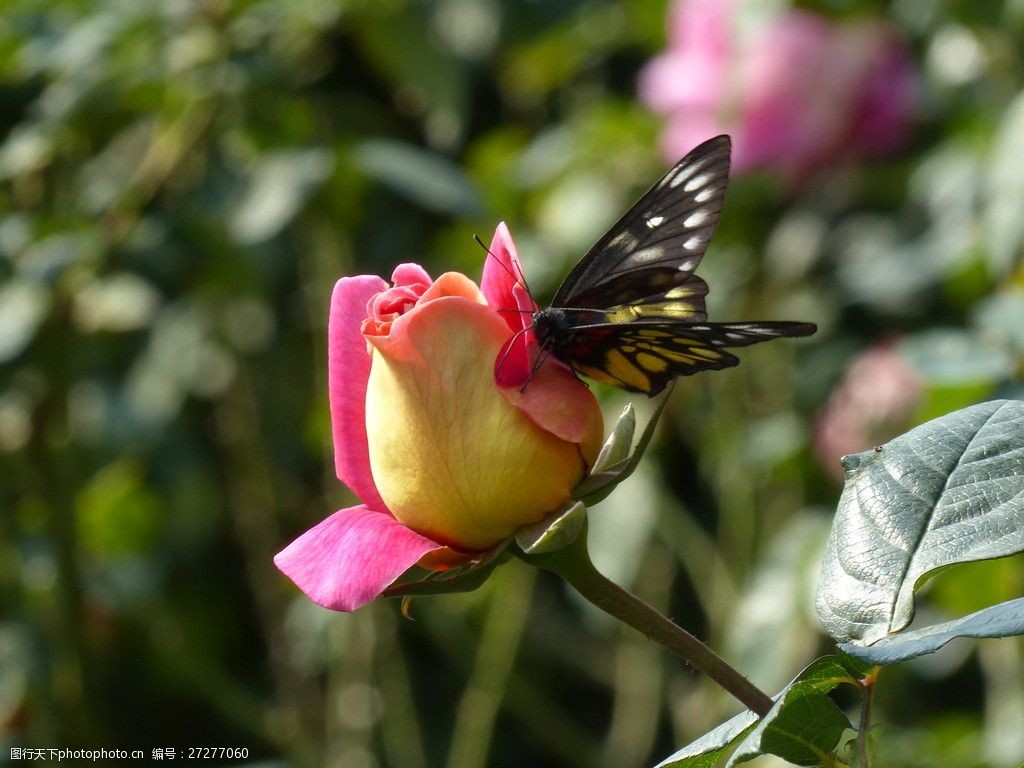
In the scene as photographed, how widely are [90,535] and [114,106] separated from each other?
580 mm

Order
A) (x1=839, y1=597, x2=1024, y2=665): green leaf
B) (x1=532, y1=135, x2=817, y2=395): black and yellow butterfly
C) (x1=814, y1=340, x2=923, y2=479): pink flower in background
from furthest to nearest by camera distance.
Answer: (x1=814, y1=340, x2=923, y2=479): pink flower in background → (x1=532, y1=135, x2=817, y2=395): black and yellow butterfly → (x1=839, y1=597, x2=1024, y2=665): green leaf

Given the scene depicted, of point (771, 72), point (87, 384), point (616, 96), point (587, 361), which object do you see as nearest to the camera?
point (587, 361)

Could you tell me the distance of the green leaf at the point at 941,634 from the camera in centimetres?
→ 47

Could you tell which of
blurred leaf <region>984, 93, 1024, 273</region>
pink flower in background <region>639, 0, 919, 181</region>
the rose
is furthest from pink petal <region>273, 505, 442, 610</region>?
pink flower in background <region>639, 0, 919, 181</region>

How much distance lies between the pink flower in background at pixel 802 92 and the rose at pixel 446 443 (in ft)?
4.20

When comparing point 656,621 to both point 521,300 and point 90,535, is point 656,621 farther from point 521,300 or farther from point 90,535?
point 90,535

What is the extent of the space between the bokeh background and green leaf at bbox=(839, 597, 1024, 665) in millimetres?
487

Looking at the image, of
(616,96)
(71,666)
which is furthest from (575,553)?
(616,96)

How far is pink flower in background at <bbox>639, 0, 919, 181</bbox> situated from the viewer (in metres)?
1.84

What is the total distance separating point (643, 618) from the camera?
561 mm

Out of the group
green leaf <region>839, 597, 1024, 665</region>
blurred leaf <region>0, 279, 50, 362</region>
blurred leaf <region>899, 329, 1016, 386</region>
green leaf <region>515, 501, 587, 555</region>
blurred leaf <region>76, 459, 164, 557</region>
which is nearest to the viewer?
green leaf <region>839, 597, 1024, 665</region>

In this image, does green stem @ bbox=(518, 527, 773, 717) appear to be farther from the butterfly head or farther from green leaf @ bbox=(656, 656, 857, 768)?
the butterfly head

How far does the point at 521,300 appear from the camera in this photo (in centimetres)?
64

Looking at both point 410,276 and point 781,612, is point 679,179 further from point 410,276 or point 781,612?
point 781,612
